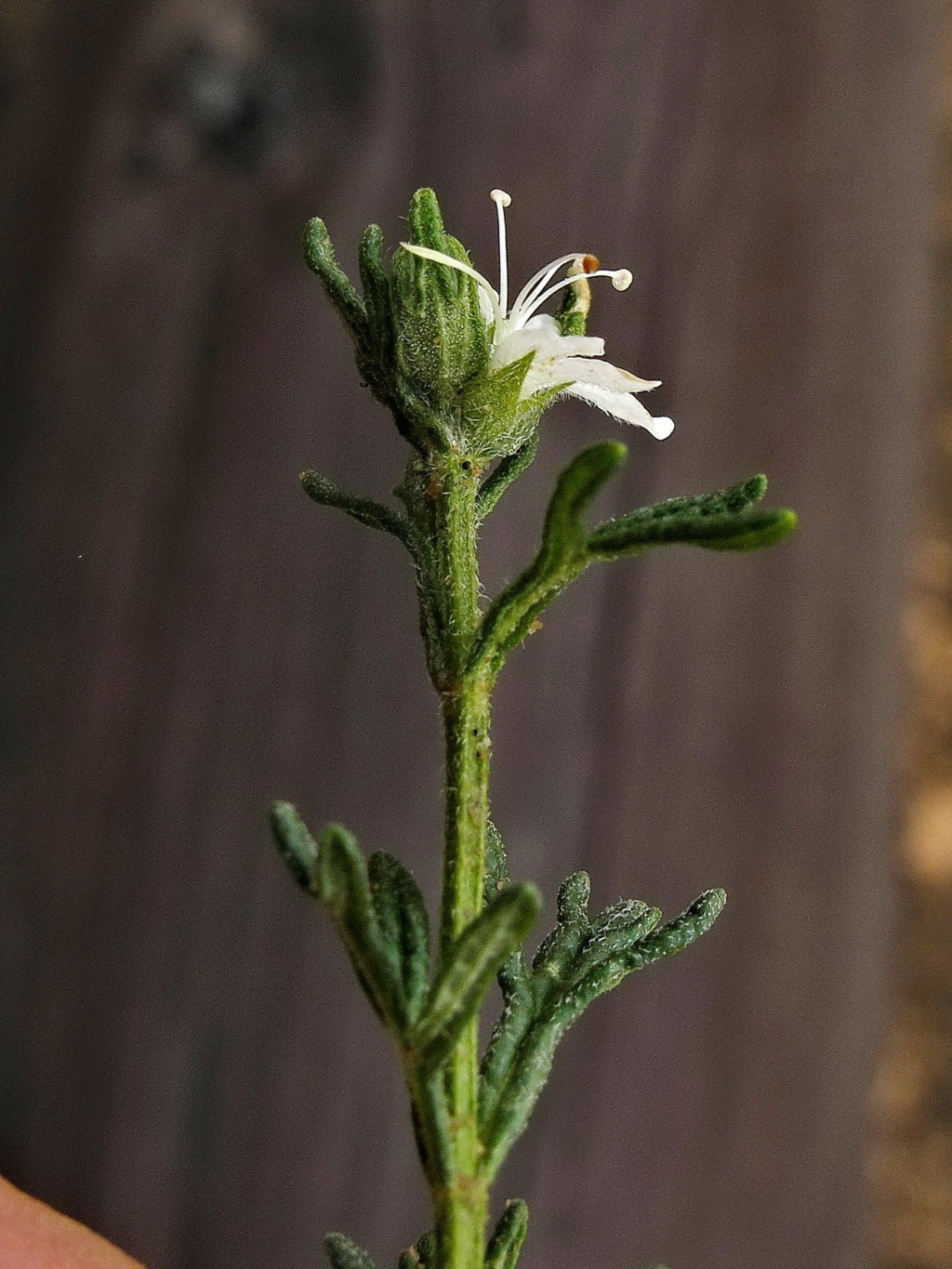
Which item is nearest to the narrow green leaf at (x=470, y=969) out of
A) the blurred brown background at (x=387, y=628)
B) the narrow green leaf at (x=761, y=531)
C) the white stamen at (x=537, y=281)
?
the narrow green leaf at (x=761, y=531)

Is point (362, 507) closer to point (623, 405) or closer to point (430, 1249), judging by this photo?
point (623, 405)

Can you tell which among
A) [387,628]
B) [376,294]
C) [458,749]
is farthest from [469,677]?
[387,628]

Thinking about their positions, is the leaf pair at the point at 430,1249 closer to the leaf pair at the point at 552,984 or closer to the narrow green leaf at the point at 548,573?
the leaf pair at the point at 552,984

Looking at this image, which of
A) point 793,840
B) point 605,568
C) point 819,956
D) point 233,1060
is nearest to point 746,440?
point 605,568

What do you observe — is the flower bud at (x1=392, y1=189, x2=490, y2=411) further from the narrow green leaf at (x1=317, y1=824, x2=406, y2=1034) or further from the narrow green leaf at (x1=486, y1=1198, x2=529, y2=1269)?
the narrow green leaf at (x1=486, y1=1198, x2=529, y2=1269)

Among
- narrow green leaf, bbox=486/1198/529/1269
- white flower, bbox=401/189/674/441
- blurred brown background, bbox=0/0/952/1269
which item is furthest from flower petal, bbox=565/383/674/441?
blurred brown background, bbox=0/0/952/1269
